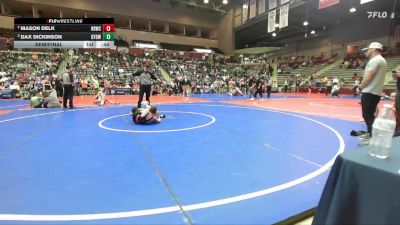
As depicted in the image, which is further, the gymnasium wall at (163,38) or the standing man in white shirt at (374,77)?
the gymnasium wall at (163,38)

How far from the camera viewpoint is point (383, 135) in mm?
1581

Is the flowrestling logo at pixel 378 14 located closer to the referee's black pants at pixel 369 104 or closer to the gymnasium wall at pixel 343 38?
the gymnasium wall at pixel 343 38

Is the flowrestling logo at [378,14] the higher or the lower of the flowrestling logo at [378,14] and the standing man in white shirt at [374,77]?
the higher

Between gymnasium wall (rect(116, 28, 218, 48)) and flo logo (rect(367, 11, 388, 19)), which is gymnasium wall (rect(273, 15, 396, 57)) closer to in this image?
flo logo (rect(367, 11, 388, 19))

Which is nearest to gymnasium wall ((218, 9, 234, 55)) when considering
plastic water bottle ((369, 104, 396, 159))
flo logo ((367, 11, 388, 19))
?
flo logo ((367, 11, 388, 19))

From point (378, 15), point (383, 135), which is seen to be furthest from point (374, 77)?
point (378, 15)

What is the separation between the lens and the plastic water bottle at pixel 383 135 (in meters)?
1.48

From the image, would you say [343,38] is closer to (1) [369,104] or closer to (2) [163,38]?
(2) [163,38]

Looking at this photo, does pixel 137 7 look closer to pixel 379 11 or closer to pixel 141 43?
pixel 141 43
